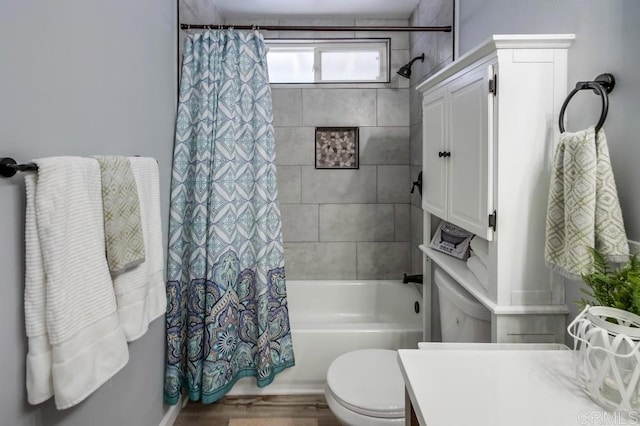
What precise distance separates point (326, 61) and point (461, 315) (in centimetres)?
229

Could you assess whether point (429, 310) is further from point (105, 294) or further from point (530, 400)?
point (105, 294)

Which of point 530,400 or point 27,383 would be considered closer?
point 530,400

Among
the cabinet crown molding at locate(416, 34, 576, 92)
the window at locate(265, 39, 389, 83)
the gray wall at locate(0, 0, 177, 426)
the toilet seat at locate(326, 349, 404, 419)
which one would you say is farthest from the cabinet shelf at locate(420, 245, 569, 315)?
the window at locate(265, 39, 389, 83)

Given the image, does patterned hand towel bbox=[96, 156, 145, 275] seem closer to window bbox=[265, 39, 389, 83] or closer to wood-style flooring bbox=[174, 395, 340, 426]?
wood-style flooring bbox=[174, 395, 340, 426]

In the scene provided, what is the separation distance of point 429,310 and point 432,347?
92 centimetres

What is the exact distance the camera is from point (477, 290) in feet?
4.73

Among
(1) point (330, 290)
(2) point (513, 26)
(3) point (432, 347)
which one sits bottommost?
(1) point (330, 290)

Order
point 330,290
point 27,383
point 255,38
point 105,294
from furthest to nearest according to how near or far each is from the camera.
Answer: point 330,290 → point 255,38 → point 105,294 → point 27,383

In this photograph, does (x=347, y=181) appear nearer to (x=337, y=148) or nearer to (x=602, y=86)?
(x=337, y=148)

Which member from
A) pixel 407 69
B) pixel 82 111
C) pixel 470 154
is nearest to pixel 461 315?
pixel 470 154

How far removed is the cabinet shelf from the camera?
1.27 metres

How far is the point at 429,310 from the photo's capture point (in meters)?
2.15

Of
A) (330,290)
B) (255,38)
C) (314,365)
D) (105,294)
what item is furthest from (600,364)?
(330,290)

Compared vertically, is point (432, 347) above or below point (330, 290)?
above
